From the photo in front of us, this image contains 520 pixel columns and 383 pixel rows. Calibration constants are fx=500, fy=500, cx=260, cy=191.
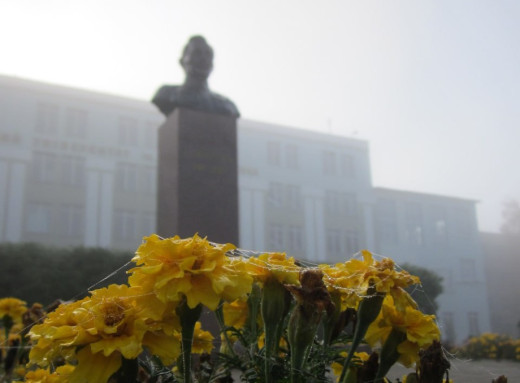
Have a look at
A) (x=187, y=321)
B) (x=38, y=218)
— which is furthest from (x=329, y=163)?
(x=187, y=321)

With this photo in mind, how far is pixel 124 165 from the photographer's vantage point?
20359 mm

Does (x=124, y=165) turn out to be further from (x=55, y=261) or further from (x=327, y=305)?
(x=327, y=305)

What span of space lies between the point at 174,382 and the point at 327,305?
247mm

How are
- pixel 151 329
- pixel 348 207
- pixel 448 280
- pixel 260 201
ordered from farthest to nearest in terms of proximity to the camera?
pixel 448 280, pixel 348 207, pixel 260 201, pixel 151 329

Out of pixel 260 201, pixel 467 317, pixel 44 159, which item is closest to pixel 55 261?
pixel 44 159

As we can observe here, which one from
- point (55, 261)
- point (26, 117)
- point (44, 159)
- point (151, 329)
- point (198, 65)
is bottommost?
point (151, 329)

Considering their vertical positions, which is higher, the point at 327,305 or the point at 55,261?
the point at 55,261

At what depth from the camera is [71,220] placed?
18797mm

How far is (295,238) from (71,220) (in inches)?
390

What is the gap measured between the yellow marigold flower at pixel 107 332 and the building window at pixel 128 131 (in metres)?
21.0

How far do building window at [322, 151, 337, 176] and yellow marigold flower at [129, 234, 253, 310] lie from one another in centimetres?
2513

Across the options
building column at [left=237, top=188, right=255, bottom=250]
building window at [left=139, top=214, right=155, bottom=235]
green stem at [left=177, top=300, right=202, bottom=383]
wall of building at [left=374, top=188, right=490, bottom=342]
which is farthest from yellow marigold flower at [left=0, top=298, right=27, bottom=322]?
wall of building at [left=374, top=188, right=490, bottom=342]

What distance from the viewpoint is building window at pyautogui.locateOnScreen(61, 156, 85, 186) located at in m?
19.2

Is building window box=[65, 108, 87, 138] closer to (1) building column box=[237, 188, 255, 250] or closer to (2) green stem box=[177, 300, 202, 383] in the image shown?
(1) building column box=[237, 188, 255, 250]
